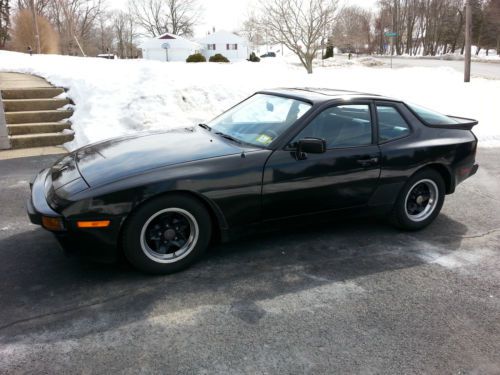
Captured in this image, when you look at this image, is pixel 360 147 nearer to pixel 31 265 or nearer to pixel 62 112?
pixel 31 265

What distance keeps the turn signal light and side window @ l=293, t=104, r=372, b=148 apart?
1940mm

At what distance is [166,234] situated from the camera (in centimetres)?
Answer: 334

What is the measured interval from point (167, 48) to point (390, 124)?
173 ft

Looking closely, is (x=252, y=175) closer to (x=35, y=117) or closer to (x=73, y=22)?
(x=35, y=117)

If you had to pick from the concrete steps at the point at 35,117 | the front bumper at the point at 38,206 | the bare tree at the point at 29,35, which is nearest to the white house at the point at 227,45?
the bare tree at the point at 29,35

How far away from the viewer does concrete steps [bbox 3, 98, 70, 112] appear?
869cm

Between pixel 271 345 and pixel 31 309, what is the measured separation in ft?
5.24

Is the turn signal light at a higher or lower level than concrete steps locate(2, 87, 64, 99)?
lower

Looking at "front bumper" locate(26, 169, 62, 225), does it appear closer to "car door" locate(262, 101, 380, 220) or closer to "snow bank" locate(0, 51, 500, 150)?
"car door" locate(262, 101, 380, 220)

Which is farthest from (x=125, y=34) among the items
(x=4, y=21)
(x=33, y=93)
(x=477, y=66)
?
(x=33, y=93)

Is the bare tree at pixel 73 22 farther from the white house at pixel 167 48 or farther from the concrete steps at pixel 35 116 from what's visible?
the concrete steps at pixel 35 116

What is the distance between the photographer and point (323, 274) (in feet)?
11.6

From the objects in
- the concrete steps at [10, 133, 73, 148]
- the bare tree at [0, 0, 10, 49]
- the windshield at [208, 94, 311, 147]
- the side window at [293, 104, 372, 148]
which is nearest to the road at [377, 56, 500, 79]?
the concrete steps at [10, 133, 73, 148]

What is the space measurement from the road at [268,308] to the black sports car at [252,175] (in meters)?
0.32
